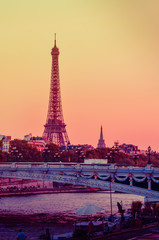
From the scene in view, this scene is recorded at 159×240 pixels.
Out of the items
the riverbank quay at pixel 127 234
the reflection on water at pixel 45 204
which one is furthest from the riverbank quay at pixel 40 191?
the riverbank quay at pixel 127 234

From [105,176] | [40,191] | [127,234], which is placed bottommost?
[127,234]

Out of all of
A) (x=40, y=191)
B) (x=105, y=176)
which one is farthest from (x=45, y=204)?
(x=40, y=191)

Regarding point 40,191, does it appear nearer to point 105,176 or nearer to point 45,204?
point 45,204

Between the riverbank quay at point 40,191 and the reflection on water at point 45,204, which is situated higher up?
the riverbank quay at point 40,191

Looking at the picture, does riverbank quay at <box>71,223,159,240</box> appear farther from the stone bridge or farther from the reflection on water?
the reflection on water

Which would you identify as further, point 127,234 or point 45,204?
point 45,204

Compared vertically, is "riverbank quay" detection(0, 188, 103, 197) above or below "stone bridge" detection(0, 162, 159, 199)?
below

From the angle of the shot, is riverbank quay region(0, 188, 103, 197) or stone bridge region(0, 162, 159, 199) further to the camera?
riverbank quay region(0, 188, 103, 197)

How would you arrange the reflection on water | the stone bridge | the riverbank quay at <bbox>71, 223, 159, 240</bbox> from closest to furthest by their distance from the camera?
1. the riverbank quay at <bbox>71, 223, 159, 240</bbox>
2. the stone bridge
3. the reflection on water

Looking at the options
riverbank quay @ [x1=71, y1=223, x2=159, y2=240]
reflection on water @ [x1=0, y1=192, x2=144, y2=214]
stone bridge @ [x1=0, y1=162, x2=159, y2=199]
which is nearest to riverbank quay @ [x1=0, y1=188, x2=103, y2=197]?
reflection on water @ [x1=0, y1=192, x2=144, y2=214]

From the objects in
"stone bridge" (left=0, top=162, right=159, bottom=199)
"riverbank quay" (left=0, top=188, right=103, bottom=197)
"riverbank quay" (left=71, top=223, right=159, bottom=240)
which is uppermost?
"stone bridge" (left=0, top=162, right=159, bottom=199)

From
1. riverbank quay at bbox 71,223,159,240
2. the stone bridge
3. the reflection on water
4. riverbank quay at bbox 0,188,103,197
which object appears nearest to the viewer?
riverbank quay at bbox 71,223,159,240

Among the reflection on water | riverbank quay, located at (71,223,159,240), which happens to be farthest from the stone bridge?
riverbank quay, located at (71,223,159,240)

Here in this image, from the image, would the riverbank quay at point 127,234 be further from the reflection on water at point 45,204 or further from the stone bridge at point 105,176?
the reflection on water at point 45,204
